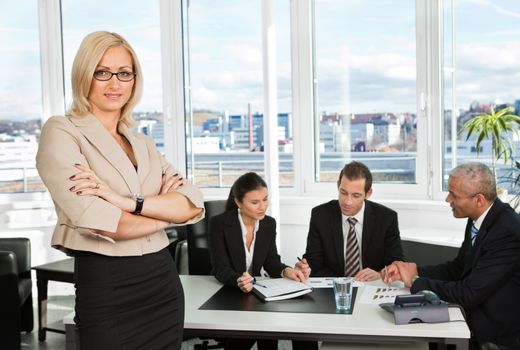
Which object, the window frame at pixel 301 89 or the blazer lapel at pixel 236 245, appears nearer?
the blazer lapel at pixel 236 245

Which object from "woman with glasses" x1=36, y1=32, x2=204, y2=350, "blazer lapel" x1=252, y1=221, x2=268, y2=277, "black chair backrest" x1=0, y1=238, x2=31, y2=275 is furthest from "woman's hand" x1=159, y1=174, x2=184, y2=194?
"black chair backrest" x1=0, y1=238, x2=31, y2=275

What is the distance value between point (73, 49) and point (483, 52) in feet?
12.4

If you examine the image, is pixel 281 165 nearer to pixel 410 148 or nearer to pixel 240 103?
pixel 240 103

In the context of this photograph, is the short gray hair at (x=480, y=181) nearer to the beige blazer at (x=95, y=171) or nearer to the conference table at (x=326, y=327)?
the conference table at (x=326, y=327)

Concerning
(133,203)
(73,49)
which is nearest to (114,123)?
(133,203)

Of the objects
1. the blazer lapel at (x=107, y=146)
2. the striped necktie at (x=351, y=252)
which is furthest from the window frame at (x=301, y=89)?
the blazer lapel at (x=107, y=146)

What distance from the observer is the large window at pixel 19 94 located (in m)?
6.01

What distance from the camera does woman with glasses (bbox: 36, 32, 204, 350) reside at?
1.91 metres

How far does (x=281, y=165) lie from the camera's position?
18.9 ft

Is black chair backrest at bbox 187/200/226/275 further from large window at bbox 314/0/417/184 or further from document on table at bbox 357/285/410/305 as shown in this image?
large window at bbox 314/0/417/184

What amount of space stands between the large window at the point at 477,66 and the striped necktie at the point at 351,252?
1.76 m

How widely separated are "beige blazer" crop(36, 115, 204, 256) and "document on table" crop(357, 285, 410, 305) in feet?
A: 3.41

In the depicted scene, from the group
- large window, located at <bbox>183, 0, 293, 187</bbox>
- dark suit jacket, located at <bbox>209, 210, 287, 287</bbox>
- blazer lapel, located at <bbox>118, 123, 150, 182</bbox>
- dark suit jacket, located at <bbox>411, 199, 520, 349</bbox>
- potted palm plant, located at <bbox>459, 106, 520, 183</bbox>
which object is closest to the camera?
blazer lapel, located at <bbox>118, 123, 150, 182</bbox>

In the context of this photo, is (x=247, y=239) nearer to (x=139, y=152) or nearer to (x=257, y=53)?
(x=139, y=152)
